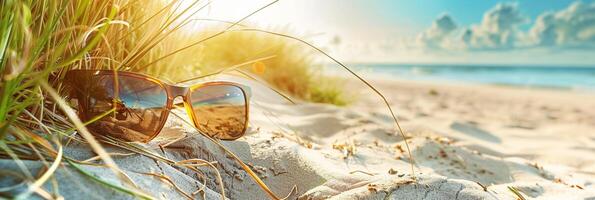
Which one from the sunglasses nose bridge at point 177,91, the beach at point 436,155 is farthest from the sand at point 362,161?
the sunglasses nose bridge at point 177,91

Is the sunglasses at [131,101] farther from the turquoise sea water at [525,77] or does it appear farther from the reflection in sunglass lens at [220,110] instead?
the turquoise sea water at [525,77]

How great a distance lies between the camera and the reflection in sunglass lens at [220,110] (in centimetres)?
164

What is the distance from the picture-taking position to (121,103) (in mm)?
1371

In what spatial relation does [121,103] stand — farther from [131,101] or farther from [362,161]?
[362,161]

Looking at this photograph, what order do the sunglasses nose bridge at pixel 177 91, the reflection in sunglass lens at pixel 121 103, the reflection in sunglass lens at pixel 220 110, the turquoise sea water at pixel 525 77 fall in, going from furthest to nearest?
the turquoise sea water at pixel 525 77 → the reflection in sunglass lens at pixel 220 110 → the sunglasses nose bridge at pixel 177 91 → the reflection in sunglass lens at pixel 121 103

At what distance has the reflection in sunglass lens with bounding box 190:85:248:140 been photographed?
164 centimetres

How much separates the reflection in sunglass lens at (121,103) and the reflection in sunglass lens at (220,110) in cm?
17

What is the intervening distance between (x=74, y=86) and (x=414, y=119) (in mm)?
3534

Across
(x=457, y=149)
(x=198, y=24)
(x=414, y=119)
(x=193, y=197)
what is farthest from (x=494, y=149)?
(x=193, y=197)

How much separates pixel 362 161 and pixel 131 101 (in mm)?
936

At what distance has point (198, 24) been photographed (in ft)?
7.83

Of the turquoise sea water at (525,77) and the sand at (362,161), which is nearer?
the sand at (362,161)

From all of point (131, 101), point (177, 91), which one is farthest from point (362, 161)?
point (131, 101)

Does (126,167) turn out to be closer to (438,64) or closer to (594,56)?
(594,56)
